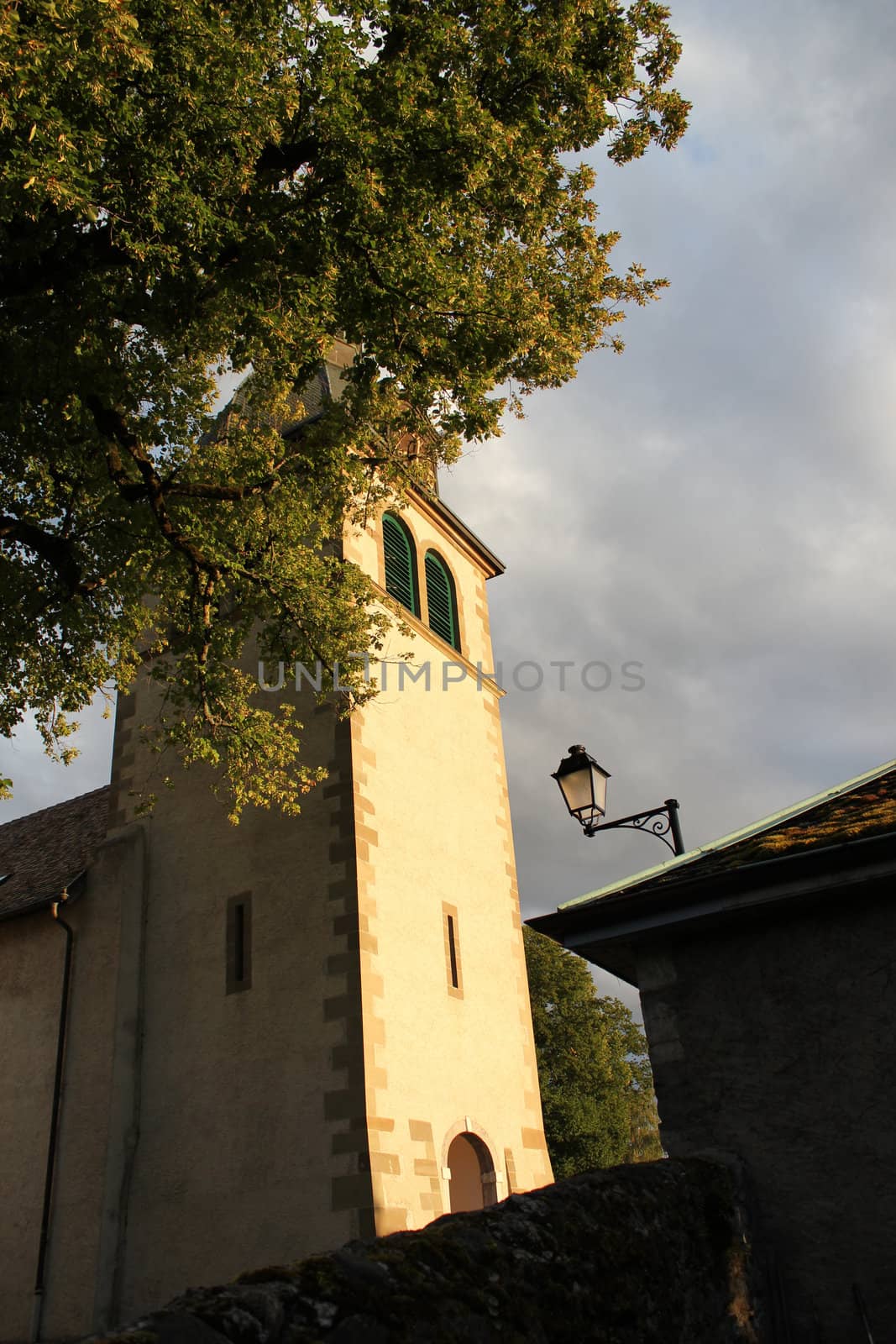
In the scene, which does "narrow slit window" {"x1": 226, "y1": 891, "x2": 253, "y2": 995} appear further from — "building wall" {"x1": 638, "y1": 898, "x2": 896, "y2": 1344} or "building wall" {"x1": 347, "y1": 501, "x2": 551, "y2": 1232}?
"building wall" {"x1": 638, "y1": 898, "x2": 896, "y2": 1344}

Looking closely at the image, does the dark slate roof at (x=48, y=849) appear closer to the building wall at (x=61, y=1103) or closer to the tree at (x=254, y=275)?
the building wall at (x=61, y=1103)

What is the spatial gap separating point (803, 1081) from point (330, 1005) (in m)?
7.15

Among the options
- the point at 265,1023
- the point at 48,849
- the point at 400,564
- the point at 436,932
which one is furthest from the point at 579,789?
the point at 48,849

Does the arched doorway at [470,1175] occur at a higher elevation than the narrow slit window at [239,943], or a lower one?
lower

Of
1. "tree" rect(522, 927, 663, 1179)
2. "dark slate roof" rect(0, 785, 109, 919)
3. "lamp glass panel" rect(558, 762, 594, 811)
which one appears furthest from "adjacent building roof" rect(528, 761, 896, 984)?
"tree" rect(522, 927, 663, 1179)

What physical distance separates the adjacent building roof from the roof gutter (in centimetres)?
962

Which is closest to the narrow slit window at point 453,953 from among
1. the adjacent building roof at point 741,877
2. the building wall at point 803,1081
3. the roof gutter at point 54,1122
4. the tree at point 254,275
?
the tree at point 254,275

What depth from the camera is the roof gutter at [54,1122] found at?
41.2 ft

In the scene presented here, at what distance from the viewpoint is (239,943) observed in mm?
13578

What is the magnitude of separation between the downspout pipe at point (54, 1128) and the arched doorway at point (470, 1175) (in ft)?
16.8

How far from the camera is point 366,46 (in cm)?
885

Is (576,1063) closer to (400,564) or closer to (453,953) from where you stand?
(453,953)

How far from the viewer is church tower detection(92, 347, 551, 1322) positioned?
11641 millimetres

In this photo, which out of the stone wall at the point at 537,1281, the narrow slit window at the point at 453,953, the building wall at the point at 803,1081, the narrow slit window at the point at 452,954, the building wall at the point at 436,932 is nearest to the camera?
the stone wall at the point at 537,1281
